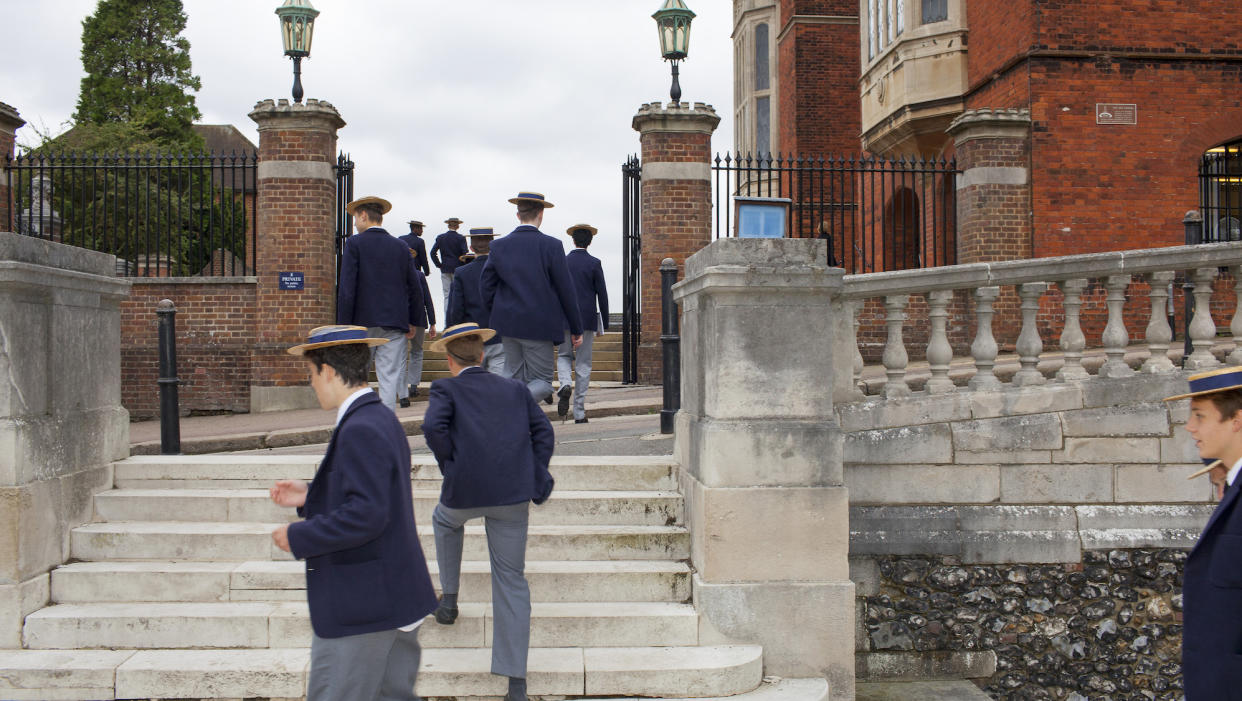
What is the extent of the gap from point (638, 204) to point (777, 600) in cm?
908

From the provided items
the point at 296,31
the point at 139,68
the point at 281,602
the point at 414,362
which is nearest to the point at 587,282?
the point at 414,362

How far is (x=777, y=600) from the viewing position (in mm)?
5336

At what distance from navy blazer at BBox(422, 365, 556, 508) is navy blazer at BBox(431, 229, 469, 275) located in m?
9.25

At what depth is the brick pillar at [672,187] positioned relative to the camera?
1317 cm

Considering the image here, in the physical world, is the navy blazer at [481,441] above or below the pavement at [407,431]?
above

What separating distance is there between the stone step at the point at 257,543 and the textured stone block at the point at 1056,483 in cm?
227

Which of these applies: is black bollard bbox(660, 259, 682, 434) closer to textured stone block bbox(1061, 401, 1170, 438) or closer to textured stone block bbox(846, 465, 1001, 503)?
textured stone block bbox(846, 465, 1001, 503)

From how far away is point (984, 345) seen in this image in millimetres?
6430

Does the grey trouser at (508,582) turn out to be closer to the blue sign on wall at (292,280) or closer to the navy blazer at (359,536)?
the navy blazer at (359,536)

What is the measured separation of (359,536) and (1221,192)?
15.7 meters

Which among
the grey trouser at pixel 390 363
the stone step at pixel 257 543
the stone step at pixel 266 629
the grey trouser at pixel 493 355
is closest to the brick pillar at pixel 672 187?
the grey trouser at pixel 493 355

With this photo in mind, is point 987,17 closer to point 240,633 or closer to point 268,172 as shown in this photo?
point 268,172

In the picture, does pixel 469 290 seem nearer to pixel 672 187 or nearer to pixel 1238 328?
pixel 672 187

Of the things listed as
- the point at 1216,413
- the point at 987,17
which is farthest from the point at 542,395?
the point at 987,17
